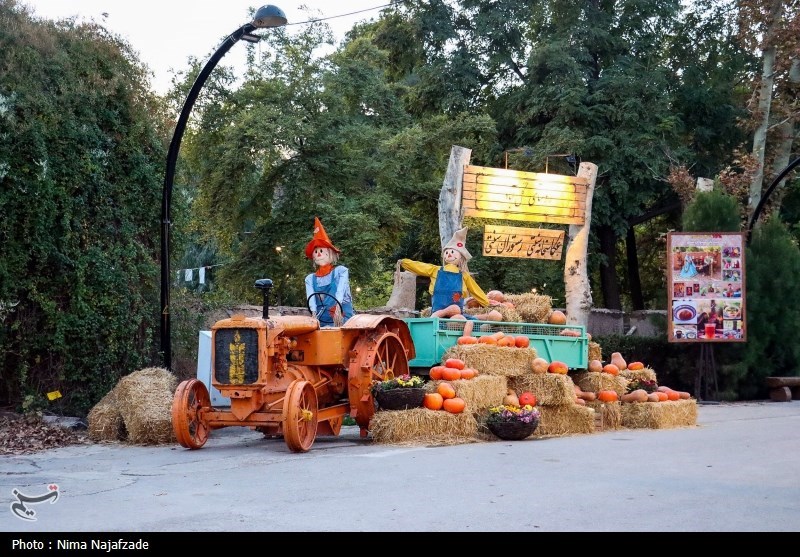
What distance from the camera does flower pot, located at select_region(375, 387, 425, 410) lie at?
1179 centimetres

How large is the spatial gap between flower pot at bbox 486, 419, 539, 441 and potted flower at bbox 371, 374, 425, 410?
126 cm

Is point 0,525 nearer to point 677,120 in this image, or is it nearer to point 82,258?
point 82,258

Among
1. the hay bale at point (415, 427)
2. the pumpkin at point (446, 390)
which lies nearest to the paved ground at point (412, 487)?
the hay bale at point (415, 427)

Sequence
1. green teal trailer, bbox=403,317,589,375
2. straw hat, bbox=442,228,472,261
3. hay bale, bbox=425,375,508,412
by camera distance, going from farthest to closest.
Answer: straw hat, bbox=442,228,472,261 → green teal trailer, bbox=403,317,589,375 → hay bale, bbox=425,375,508,412

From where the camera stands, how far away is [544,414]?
536 inches

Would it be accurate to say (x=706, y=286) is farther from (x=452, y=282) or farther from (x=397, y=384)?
(x=397, y=384)

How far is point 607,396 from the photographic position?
48.9ft

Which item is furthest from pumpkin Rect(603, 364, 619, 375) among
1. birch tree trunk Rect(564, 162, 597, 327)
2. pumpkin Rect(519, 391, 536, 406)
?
birch tree trunk Rect(564, 162, 597, 327)

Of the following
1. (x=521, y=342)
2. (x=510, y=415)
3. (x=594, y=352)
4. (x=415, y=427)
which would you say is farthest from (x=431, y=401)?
(x=594, y=352)

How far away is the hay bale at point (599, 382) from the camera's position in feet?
49.5

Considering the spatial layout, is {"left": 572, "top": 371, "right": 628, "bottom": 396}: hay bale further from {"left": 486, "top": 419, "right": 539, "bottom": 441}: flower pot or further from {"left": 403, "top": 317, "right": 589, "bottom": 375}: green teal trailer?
{"left": 486, "top": 419, "right": 539, "bottom": 441}: flower pot

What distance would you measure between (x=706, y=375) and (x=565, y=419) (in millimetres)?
11136

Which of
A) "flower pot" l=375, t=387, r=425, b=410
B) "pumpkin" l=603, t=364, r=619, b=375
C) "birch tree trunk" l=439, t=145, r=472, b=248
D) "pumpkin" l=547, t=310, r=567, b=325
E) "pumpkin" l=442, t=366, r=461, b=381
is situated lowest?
"flower pot" l=375, t=387, r=425, b=410
